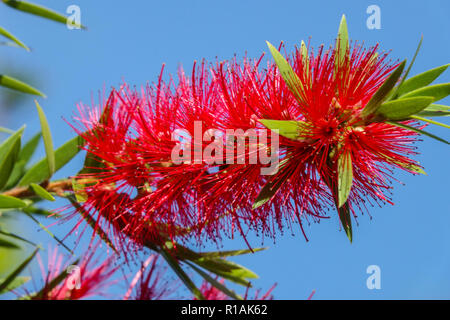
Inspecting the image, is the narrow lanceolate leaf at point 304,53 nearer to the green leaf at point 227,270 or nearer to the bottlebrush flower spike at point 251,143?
the bottlebrush flower spike at point 251,143

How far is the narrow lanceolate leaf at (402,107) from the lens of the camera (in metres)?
1.16

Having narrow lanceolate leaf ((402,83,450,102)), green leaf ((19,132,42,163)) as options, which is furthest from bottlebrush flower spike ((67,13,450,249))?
green leaf ((19,132,42,163))

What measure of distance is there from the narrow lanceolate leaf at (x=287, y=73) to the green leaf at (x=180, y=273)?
2.68ft

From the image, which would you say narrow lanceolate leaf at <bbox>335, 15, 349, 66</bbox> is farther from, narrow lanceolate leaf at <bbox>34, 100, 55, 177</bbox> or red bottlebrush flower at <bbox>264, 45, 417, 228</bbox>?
narrow lanceolate leaf at <bbox>34, 100, 55, 177</bbox>

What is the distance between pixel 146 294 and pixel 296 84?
1149 millimetres

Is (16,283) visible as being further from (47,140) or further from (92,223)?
(47,140)

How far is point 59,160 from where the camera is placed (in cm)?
178

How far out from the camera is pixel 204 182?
1.56 m

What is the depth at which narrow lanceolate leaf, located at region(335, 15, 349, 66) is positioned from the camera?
138 cm

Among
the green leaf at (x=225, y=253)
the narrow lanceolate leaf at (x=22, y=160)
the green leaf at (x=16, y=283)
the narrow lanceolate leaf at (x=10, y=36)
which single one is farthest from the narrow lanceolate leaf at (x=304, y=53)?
the green leaf at (x=16, y=283)

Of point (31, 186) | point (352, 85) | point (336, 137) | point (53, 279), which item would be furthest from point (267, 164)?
point (53, 279)

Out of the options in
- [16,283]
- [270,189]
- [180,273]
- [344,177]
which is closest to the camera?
[344,177]

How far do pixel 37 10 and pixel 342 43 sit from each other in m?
1.16

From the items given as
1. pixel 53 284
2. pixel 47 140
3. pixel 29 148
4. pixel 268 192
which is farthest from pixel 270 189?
pixel 29 148
